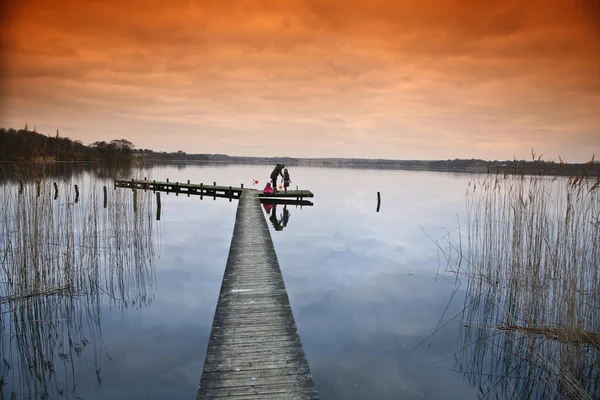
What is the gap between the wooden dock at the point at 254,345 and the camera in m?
3.31

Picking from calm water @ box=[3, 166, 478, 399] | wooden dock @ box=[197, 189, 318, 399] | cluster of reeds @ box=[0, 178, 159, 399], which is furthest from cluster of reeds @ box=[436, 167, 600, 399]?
cluster of reeds @ box=[0, 178, 159, 399]

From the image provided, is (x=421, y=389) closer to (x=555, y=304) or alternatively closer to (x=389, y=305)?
(x=555, y=304)

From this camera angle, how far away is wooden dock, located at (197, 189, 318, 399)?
3314mm

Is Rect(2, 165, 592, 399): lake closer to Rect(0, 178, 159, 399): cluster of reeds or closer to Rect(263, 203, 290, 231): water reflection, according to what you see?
Rect(0, 178, 159, 399): cluster of reeds

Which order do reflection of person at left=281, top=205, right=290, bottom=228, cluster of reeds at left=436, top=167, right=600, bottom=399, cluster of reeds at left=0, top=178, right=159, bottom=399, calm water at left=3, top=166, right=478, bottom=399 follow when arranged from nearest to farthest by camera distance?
1. cluster of reeds at left=436, top=167, right=600, bottom=399
2. cluster of reeds at left=0, top=178, right=159, bottom=399
3. calm water at left=3, top=166, right=478, bottom=399
4. reflection of person at left=281, top=205, right=290, bottom=228

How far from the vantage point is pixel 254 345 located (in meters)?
4.07

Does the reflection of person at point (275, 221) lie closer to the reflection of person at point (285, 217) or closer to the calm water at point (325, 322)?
the reflection of person at point (285, 217)

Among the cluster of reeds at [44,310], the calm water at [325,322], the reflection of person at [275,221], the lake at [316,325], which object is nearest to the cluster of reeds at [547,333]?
the lake at [316,325]

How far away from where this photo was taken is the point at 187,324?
23.4 feet

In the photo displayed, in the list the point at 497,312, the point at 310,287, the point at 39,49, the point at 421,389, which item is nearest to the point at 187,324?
the point at 310,287

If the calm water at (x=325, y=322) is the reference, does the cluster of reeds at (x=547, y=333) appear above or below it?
above

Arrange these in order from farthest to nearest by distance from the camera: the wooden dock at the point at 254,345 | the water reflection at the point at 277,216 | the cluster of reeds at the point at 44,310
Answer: the water reflection at the point at 277,216, the cluster of reeds at the point at 44,310, the wooden dock at the point at 254,345

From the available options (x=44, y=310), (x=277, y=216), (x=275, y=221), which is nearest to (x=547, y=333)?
(x=44, y=310)

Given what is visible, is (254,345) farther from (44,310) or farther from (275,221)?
(275,221)
